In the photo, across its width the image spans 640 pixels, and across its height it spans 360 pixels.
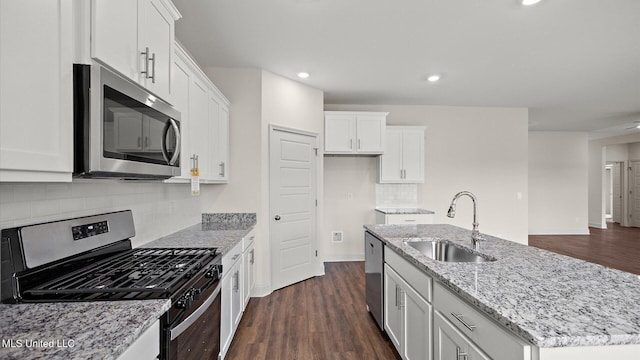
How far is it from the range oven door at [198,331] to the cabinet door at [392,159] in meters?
3.52

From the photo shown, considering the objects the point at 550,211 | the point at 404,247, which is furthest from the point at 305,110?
the point at 550,211

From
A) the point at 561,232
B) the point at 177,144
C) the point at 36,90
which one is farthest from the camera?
the point at 561,232

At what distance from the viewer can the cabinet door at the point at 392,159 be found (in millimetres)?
4777

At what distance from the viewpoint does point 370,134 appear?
4.52 m

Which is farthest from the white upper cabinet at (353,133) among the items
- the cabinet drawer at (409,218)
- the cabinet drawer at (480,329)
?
the cabinet drawer at (480,329)

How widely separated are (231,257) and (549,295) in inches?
75.1

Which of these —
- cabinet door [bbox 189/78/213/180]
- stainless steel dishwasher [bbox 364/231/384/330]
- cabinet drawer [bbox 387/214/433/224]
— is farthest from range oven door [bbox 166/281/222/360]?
cabinet drawer [bbox 387/214/433/224]

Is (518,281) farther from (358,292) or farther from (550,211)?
(550,211)

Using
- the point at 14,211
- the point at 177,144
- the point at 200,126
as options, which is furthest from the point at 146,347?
the point at 200,126

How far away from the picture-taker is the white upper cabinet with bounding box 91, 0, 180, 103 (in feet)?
3.54

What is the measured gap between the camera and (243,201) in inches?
134

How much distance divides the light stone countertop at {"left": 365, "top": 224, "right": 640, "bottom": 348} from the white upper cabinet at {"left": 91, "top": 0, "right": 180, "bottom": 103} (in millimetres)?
1693

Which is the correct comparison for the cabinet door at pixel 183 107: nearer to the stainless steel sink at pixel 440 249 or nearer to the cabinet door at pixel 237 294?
the cabinet door at pixel 237 294

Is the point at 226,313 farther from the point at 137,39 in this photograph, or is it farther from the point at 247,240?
the point at 137,39
